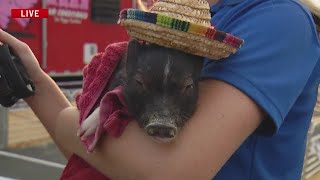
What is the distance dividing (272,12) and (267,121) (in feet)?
0.78

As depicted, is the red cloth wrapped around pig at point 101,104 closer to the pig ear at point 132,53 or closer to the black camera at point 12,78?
the pig ear at point 132,53

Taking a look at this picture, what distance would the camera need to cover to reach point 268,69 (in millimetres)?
1152

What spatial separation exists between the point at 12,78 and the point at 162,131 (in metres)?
0.60

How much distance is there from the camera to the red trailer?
501cm

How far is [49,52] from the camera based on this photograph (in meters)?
5.36

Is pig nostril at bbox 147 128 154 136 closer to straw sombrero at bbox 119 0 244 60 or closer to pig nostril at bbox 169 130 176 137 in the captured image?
pig nostril at bbox 169 130 176 137

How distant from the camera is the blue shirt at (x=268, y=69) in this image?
1141mm

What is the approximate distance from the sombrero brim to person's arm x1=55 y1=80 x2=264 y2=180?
0.09 meters

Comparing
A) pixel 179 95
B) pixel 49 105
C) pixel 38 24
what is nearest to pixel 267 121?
pixel 179 95

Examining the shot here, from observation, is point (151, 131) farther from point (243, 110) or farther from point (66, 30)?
point (66, 30)

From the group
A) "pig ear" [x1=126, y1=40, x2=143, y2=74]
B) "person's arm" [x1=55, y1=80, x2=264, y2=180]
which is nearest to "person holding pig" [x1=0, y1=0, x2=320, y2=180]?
"person's arm" [x1=55, y1=80, x2=264, y2=180]

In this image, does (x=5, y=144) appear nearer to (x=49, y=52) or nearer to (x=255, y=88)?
(x=49, y=52)

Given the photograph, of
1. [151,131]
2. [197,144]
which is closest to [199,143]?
[197,144]

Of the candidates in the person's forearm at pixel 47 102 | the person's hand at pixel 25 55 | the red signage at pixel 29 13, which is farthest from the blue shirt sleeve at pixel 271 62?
the red signage at pixel 29 13
